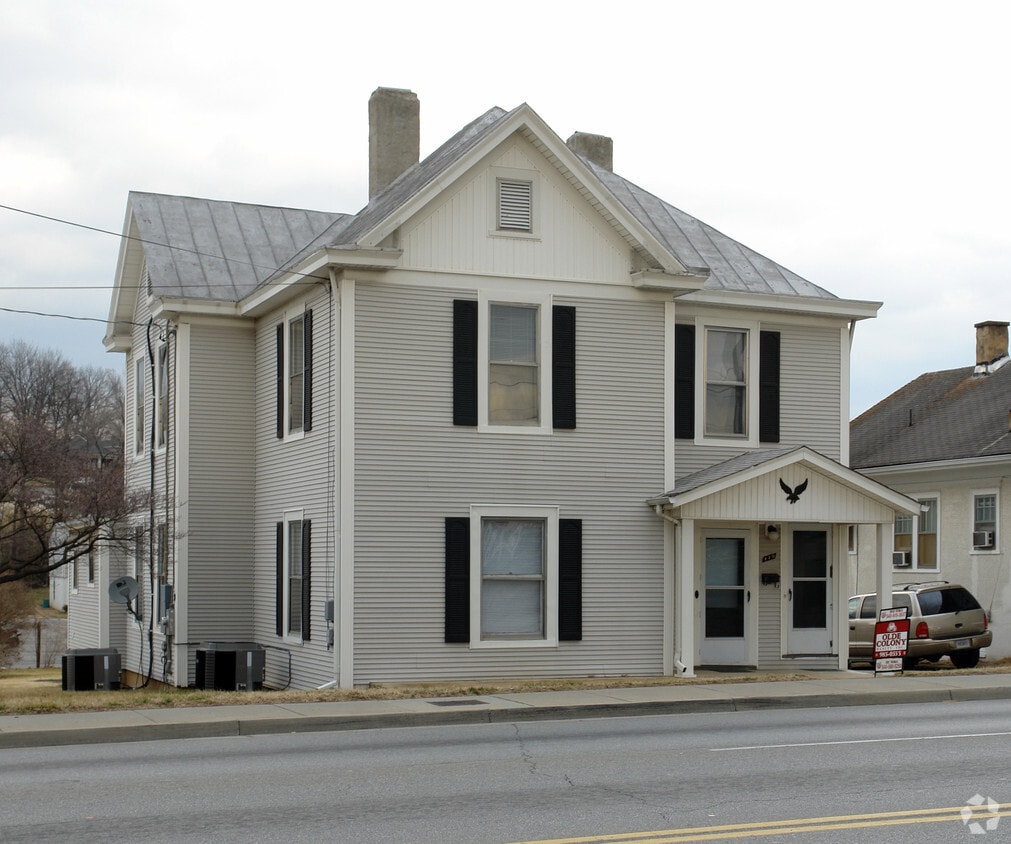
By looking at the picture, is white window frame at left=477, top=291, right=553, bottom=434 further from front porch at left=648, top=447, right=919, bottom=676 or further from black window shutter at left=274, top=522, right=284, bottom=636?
black window shutter at left=274, top=522, right=284, bottom=636

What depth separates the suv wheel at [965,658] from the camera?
25453mm

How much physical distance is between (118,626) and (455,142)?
1170 cm

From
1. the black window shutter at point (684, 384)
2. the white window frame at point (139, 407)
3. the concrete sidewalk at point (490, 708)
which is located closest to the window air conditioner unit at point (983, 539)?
the concrete sidewalk at point (490, 708)

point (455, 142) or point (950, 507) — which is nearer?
point (455, 142)

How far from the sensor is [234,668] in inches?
816

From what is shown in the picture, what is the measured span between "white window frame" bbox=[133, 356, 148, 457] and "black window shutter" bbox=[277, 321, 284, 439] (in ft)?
16.6

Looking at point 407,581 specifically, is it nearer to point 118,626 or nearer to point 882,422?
point 118,626

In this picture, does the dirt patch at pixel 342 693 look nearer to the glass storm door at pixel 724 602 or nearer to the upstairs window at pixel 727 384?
the glass storm door at pixel 724 602

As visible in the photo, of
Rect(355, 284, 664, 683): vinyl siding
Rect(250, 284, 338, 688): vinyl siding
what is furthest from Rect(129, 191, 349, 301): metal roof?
Rect(355, 284, 664, 683): vinyl siding

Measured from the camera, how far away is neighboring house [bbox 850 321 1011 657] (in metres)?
28.2

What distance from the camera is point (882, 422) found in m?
35.6

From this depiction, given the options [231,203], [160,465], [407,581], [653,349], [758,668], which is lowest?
[758,668]

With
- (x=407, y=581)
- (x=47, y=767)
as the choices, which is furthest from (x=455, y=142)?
(x=47, y=767)

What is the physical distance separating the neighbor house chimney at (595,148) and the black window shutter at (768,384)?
567 cm
